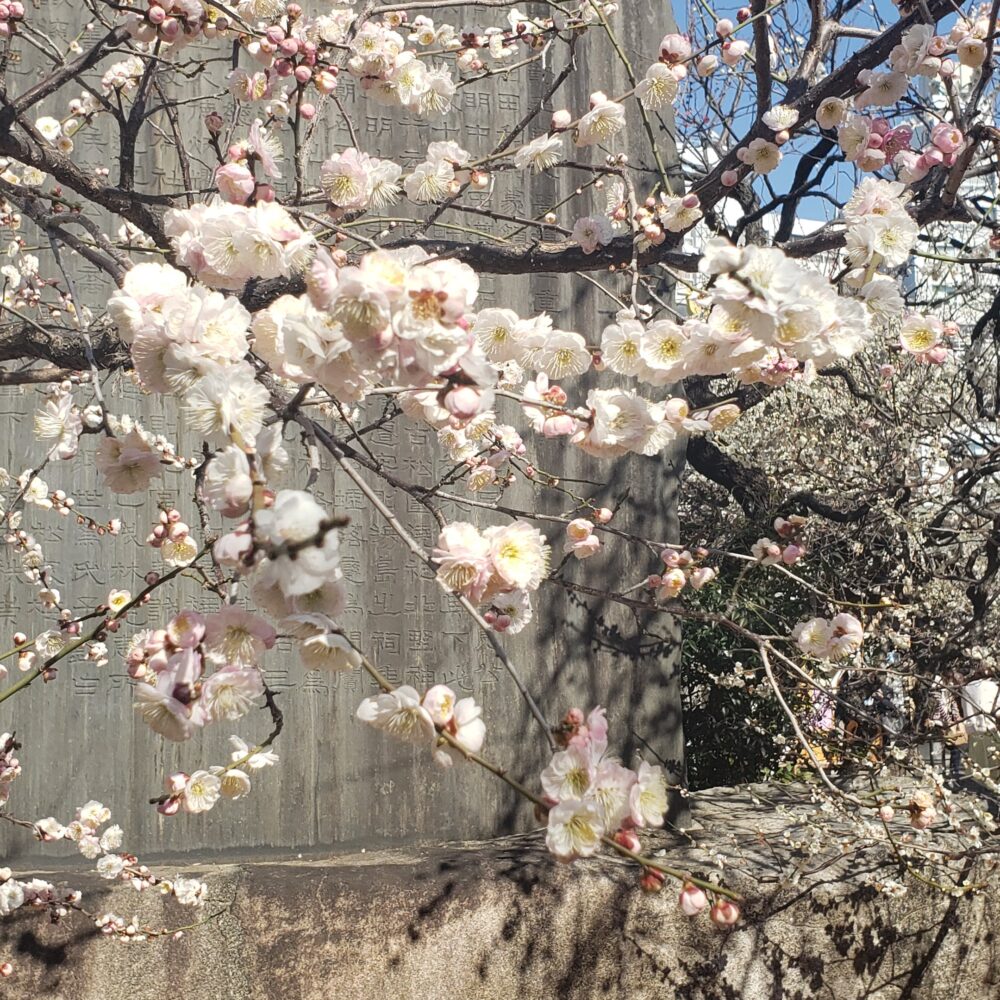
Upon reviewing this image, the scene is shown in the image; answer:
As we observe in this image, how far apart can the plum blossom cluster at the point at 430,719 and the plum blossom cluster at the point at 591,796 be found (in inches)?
3.1

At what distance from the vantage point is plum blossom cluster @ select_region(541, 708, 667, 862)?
861 millimetres

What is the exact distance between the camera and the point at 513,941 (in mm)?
2555

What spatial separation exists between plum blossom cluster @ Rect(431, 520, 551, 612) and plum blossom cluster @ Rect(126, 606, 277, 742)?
20 cm

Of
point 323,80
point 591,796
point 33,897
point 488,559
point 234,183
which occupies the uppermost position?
point 323,80

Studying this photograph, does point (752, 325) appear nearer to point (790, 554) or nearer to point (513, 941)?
point (790, 554)

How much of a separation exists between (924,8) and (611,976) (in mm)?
2221

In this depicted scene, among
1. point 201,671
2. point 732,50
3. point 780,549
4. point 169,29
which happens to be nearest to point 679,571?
point 780,549

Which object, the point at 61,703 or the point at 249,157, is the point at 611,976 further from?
the point at 249,157

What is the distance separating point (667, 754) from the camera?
3.24 metres

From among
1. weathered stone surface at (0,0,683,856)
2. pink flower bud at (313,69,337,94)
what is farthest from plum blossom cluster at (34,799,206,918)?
pink flower bud at (313,69,337,94)

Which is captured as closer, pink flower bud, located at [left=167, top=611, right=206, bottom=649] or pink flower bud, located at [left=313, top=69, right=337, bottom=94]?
pink flower bud, located at [left=167, top=611, right=206, bottom=649]

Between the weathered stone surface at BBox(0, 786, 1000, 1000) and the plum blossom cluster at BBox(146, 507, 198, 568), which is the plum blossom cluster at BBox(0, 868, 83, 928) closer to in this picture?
the weathered stone surface at BBox(0, 786, 1000, 1000)

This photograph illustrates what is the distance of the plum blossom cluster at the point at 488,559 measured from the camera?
103cm

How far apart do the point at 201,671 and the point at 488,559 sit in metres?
0.30
